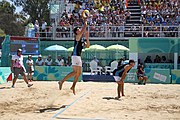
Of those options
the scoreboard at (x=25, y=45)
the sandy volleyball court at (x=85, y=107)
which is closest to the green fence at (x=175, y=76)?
the sandy volleyball court at (x=85, y=107)

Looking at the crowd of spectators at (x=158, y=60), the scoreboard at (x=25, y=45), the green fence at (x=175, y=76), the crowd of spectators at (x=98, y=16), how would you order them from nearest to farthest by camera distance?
the green fence at (x=175, y=76), the scoreboard at (x=25, y=45), the crowd of spectators at (x=158, y=60), the crowd of spectators at (x=98, y=16)

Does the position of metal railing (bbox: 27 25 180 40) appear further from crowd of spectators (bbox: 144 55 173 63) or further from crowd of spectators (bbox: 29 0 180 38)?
crowd of spectators (bbox: 144 55 173 63)

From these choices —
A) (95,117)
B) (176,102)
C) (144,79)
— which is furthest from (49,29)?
(95,117)

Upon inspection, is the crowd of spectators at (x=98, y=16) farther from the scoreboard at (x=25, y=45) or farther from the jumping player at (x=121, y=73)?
the jumping player at (x=121, y=73)

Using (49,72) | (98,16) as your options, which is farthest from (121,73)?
(98,16)

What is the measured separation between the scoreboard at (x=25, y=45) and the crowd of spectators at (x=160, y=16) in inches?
286

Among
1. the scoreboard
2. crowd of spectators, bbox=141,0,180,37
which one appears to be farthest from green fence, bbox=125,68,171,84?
the scoreboard

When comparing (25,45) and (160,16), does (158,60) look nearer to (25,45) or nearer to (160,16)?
(160,16)

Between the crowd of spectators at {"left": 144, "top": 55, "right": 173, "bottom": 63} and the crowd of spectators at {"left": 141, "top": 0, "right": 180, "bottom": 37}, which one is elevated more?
the crowd of spectators at {"left": 141, "top": 0, "right": 180, "bottom": 37}

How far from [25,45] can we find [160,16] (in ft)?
32.7

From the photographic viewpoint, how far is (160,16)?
2489cm

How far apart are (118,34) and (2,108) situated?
1654 centimetres

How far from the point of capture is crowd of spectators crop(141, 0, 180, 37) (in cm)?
2284

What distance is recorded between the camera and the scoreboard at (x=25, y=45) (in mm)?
20944
